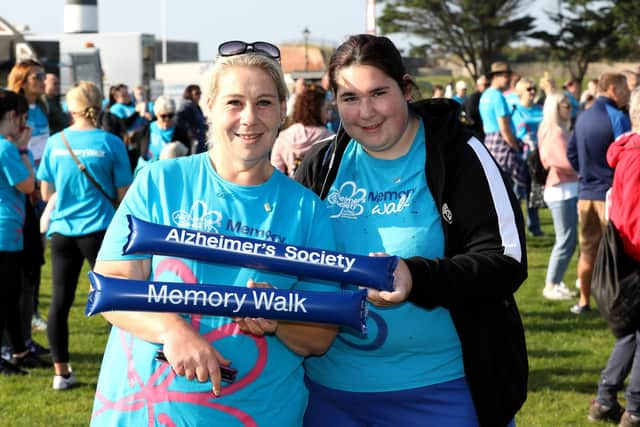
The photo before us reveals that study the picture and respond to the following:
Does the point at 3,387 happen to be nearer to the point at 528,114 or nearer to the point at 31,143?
the point at 31,143

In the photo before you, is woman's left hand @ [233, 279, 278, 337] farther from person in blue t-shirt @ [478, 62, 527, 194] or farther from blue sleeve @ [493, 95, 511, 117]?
blue sleeve @ [493, 95, 511, 117]

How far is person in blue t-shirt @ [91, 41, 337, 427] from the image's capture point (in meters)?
2.45

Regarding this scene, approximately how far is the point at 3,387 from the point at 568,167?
5503 mm

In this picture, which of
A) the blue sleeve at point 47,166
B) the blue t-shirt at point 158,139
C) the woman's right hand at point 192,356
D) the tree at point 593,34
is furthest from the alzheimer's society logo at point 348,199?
the tree at point 593,34

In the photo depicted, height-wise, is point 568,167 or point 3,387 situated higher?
point 568,167

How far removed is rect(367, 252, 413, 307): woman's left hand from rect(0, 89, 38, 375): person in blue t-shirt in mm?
4237

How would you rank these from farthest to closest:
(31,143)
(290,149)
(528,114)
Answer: (528,114) < (31,143) < (290,149)

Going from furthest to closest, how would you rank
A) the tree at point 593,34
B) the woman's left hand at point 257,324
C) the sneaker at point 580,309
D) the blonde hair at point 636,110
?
the tree at point 593,34, the sneaker at point 580,309, the blonde hair at point 636,110, the woman's left hand at point 257,324

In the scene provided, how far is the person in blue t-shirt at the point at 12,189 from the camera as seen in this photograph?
6164mm

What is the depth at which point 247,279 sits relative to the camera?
2.46 metres

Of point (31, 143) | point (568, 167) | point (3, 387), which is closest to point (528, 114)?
point (568, 167)

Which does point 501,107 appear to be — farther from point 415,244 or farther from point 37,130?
point 415,244

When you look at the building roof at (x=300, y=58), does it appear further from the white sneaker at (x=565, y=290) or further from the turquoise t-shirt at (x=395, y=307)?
the turquoise t-shirt at (x=395, y=307)

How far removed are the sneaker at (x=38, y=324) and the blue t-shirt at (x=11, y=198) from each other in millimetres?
1952
